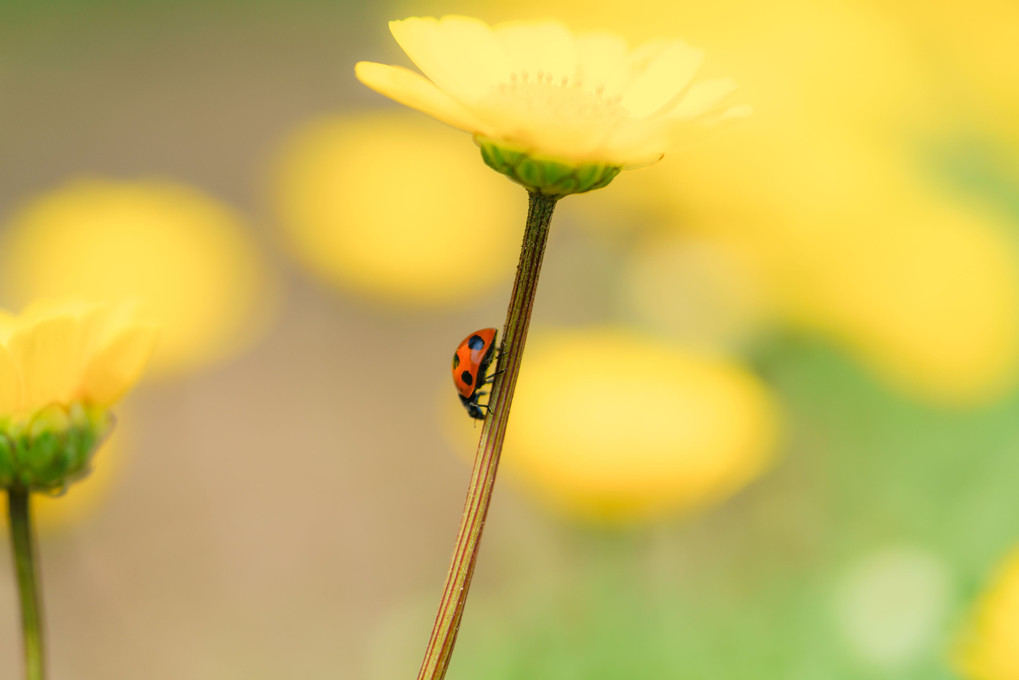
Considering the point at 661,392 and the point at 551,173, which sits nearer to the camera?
the point at 551,173

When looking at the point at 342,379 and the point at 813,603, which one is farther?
the point at 342,379

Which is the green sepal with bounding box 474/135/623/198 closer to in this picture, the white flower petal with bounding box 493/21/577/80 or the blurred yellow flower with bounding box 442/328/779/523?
the white flower petal with bounding box 493/21/577/80

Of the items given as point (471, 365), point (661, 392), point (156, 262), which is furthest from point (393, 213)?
point (471, 365)

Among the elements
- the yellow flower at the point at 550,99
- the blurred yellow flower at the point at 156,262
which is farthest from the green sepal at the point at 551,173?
the blurred yellow flower at the point at 156,262

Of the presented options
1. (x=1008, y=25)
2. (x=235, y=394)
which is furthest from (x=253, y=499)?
(x=1008, y=25)

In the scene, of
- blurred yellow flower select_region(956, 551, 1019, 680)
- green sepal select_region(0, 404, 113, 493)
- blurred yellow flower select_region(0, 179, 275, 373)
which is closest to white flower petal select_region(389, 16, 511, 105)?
green sepal select_region(0, 404, 113, 493)

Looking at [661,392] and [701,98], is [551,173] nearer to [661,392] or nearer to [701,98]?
[701,98]

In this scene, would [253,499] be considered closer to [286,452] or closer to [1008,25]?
[286,452]
